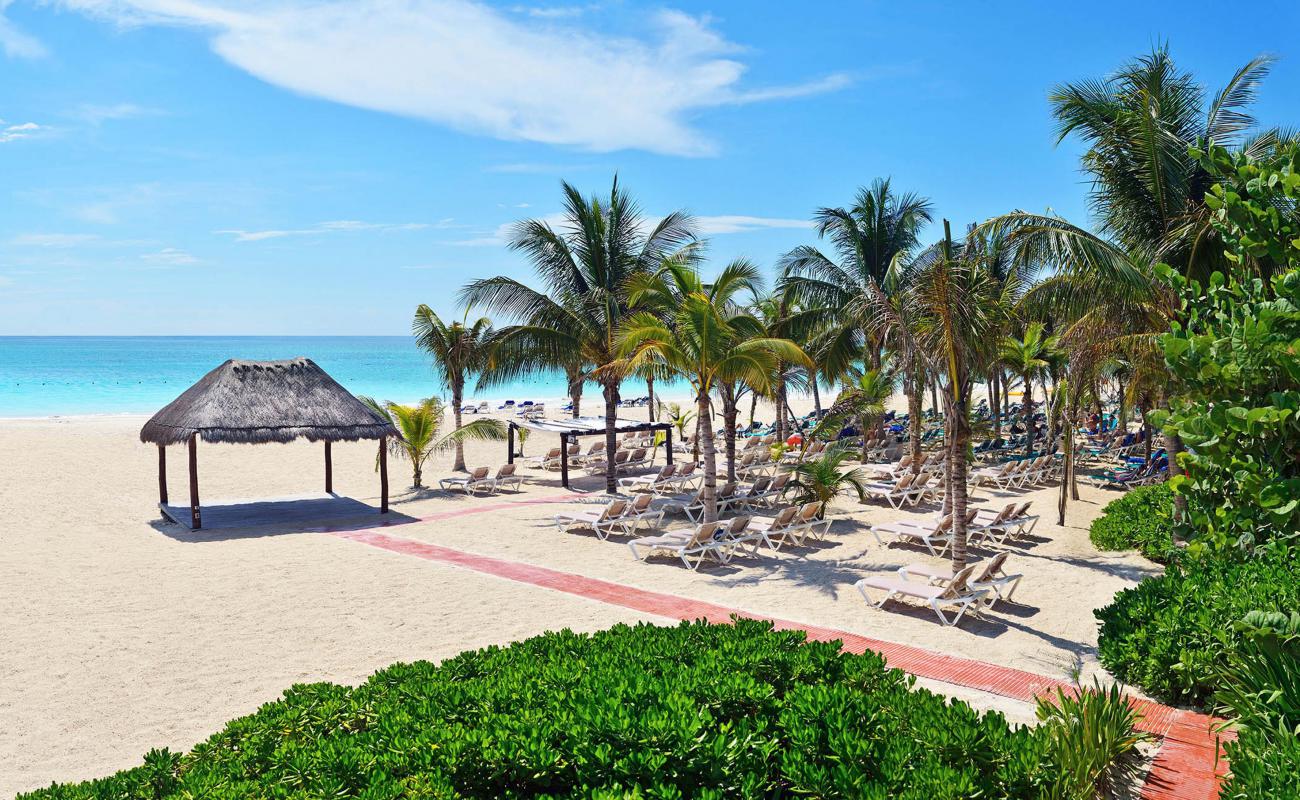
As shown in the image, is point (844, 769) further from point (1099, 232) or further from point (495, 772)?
point (1099, 232)

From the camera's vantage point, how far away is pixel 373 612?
31.6 ft

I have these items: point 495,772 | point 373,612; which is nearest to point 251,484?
point 373,612

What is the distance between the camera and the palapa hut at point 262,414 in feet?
49.5

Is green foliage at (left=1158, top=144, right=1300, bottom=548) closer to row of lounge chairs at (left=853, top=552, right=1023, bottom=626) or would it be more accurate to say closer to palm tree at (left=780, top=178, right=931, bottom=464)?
row of lounge chairs at (left=853, top=552, right=1023, bottom=626)

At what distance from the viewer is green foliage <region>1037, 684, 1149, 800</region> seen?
4328 mm

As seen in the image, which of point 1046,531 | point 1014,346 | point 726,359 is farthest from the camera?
point 1014,346

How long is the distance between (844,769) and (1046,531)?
1180 centimetres

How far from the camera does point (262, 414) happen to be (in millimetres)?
15648

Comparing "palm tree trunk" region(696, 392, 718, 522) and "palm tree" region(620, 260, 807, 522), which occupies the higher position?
"palm tree" region(620, 260, 807, 522)

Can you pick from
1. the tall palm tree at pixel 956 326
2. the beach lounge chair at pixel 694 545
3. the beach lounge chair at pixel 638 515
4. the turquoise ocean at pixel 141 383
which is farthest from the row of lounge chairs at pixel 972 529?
the turquoise ocean at pixel 141 383

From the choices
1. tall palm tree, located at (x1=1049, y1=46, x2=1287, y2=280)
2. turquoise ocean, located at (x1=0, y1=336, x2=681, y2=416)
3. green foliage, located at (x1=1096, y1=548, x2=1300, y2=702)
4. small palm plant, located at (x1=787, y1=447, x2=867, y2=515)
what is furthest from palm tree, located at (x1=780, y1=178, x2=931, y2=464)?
turquoise ocean, located at (x1=0, y1=336, x2=681, y2=416)

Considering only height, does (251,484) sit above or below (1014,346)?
below

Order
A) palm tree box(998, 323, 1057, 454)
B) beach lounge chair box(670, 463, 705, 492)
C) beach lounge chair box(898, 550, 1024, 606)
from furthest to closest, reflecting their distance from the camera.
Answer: palm tree box(998, 323, 1057, 454) < beach lounge chair box(670, 463, 705, 492) < beach lounge chair box(898, 550, 1024, 606)

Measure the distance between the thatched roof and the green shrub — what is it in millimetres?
12787
